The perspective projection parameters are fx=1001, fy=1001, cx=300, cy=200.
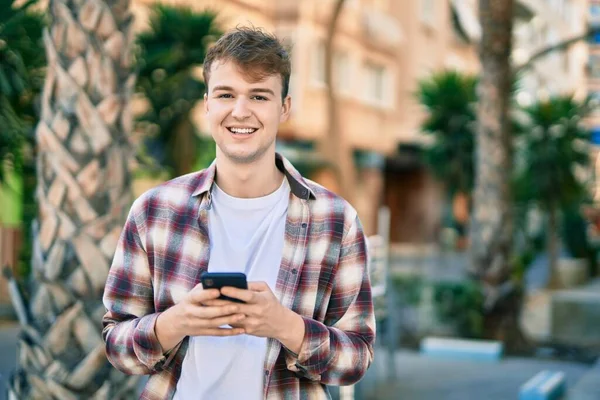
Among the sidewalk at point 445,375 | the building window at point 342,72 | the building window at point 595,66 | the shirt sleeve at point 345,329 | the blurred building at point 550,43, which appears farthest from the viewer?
the building window at point 595,66

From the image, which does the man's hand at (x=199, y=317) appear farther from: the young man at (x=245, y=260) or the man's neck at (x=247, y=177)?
the man's neck at (x=247, y=177)

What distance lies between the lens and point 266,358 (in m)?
2.15

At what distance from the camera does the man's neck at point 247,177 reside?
2236mm

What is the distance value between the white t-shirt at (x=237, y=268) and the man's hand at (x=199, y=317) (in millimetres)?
120

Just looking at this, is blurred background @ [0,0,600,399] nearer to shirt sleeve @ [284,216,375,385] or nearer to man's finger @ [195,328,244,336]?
shirt sleeve @ [284,216,375,385]

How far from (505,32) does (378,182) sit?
65.8 ft

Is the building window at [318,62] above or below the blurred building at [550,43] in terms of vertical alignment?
below

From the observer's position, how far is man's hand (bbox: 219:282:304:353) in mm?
1911

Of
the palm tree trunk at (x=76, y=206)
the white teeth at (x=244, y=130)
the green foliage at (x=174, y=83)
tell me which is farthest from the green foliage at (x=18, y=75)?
the green foliage at (x=174, y=83)

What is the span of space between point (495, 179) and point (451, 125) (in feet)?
19.8

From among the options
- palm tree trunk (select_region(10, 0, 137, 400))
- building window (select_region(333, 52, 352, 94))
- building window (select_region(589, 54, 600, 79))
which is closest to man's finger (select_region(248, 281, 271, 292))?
palm tree trunk (select_region(10, 0, 137, 400))

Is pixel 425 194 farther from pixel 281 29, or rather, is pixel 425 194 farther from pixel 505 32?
pixel 505 32

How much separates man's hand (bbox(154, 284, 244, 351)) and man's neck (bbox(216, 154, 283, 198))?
14.0 inches

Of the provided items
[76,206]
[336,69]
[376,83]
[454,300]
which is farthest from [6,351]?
[376,83]
